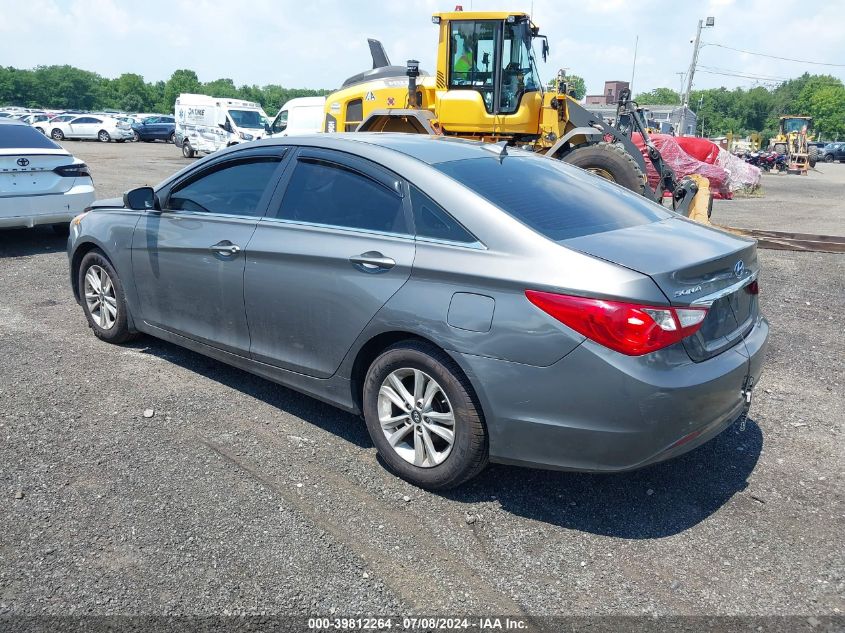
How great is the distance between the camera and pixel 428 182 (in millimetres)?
3482

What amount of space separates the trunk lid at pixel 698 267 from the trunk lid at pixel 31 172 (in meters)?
7.58

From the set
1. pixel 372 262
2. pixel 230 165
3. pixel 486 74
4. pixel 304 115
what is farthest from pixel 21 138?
pixel 304 115

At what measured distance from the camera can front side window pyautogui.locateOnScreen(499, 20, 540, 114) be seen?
11.6 metres

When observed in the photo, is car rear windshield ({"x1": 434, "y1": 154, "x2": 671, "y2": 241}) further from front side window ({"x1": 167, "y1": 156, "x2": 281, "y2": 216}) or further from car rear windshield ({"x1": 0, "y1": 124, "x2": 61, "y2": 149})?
car rear windshield ({"x1": 0, "y1": 124, "x2": 61, "y2": 149})

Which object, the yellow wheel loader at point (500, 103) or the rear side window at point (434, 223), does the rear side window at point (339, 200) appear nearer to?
the rear side window at point (434, 223)

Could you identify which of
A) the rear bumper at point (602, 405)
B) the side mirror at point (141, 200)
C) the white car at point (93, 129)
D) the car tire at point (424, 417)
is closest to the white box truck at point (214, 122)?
the white car at point (93, 129)

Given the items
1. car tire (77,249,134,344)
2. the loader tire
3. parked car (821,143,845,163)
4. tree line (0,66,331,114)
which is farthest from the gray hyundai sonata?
tree line (0,66,331,114)

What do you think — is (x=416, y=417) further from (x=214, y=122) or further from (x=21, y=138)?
(x=214, y=122)

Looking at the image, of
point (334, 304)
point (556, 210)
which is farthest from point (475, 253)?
point (334, 304)

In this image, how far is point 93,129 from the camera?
4109 cm

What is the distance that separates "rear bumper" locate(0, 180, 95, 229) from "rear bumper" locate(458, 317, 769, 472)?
24.1ft

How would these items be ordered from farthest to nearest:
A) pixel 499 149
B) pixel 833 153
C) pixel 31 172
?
pixel 833 153 < pixel 31 172 < pixel 499 149

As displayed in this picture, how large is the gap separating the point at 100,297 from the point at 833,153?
6317 centimetres

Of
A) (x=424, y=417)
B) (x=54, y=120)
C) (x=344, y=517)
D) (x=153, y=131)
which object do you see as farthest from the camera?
(x=153, y=131)
